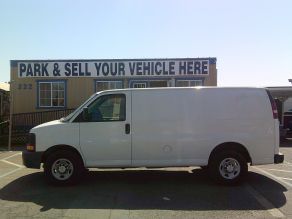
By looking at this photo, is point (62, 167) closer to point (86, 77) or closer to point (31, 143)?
point (31, 143)

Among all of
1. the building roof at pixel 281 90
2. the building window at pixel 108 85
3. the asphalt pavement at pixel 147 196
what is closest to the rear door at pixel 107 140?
the asphalt pavement at pixel 147 196

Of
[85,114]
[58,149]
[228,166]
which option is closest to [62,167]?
[58,149]

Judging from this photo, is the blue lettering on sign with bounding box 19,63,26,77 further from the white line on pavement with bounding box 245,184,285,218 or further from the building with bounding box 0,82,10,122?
the white line on pavement with bounding box 245,184,285,218

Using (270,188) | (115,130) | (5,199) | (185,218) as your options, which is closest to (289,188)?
(270,188)

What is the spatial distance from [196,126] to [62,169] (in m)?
2.97

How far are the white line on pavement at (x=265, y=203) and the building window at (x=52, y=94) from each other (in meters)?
17.3

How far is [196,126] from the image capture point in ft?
30.6

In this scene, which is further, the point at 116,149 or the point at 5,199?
the point at 116,149

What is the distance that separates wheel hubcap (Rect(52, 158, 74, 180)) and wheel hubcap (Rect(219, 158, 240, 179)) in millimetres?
3187

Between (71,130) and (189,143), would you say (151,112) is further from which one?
(71,130)

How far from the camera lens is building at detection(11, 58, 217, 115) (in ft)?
79.4

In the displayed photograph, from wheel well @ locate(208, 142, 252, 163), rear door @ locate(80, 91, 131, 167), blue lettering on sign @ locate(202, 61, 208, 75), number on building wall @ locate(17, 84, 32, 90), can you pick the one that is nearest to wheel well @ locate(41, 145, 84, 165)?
rear door @ locate(80, 91, 131, 167)

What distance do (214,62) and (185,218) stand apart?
1817 cm

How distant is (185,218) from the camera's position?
6.85 metres
